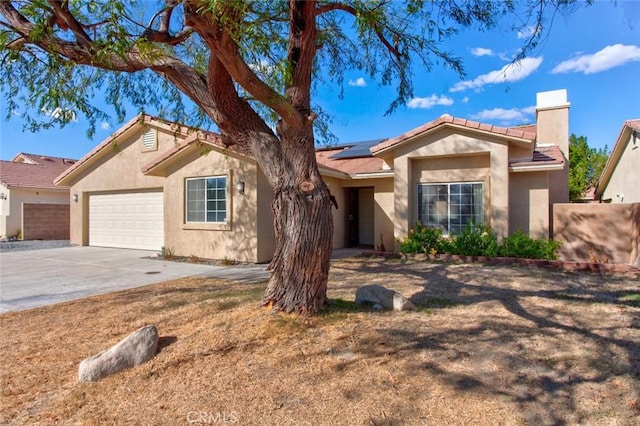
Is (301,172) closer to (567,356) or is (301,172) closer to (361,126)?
(567,356)

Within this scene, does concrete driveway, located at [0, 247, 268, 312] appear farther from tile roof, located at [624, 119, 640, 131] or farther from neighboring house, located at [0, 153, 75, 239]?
tile roof, located at [624, 119, 640, 131]

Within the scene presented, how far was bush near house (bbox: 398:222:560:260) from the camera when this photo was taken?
10.4 meters

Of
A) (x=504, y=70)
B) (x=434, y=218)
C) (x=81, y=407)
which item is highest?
(x=504, y=70)

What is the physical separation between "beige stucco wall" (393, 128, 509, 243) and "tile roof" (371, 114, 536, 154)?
278 mm

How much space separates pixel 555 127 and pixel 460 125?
16.6ft

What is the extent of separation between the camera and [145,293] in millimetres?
7410

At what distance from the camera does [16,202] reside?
21.0m

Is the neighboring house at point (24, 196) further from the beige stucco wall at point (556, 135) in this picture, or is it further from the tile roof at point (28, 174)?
the beige stucco wall at point (556, 135)

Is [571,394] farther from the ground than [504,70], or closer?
closer

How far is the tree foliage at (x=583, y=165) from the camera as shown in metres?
29.8

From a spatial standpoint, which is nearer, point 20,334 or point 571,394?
point 571,394

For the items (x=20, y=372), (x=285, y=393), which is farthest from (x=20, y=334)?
(x=285, y=393)

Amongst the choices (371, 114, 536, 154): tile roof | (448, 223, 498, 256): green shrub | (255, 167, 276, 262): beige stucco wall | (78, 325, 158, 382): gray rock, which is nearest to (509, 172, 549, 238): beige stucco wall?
(448, 223, 498, 256): green shrub

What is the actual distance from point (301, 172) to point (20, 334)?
14.2ft
